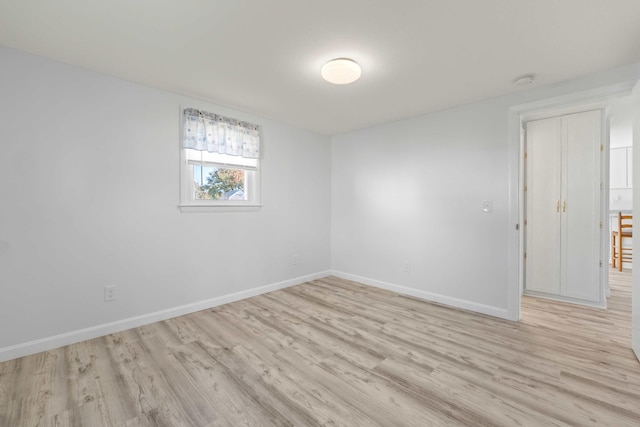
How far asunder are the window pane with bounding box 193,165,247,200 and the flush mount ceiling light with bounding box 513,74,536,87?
301 centimetres

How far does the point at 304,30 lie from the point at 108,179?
6.90 ft

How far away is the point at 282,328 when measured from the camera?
8.46 feet

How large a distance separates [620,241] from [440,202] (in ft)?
12.4

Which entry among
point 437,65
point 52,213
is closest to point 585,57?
point 437,65

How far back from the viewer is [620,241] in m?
4.52

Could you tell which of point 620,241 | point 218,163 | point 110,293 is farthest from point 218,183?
point 620,241

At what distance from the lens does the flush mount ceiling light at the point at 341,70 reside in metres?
2.12

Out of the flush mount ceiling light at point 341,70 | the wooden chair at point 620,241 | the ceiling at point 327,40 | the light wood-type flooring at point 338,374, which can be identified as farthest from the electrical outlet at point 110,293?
the wooden chair at point 620,241

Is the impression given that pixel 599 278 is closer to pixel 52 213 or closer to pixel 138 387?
pixel 138 387

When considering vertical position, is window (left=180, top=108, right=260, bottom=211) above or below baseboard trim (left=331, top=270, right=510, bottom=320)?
above

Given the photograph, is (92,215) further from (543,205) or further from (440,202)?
(543,205)

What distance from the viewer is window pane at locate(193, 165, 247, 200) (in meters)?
3.07

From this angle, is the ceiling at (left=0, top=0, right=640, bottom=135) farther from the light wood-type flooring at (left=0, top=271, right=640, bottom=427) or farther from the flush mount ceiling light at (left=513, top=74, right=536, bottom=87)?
the light wood-type flooring at (left=0, top=271, right=640, bottom=427)

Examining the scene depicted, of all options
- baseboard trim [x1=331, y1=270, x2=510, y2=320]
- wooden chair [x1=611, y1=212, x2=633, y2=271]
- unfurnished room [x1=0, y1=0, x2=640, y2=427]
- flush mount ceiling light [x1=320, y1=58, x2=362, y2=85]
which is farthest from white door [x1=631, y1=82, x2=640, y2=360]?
wooden chair [x1=611, y1=212, x2=633, y2=271]
